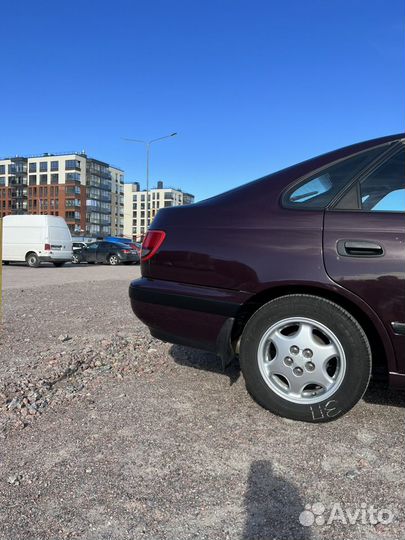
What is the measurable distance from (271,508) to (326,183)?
1854 mm

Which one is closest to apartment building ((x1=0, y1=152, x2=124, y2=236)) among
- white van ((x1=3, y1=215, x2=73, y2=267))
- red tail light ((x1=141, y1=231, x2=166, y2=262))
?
white van ((x1=3, y1=215, x2=73, y2=267))

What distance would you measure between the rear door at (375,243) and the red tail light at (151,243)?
1.14m

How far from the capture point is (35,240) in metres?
19.9

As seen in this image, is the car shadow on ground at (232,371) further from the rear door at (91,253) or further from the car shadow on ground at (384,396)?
the rear door at (91,253)

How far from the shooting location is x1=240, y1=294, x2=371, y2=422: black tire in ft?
8.36

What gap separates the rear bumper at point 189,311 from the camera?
2822 millimetres

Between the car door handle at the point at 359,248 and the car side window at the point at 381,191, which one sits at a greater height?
the car side window at the point at 381,191

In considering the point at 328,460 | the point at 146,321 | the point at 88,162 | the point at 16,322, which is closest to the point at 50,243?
the point at 16,322

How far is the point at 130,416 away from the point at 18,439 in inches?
26.0

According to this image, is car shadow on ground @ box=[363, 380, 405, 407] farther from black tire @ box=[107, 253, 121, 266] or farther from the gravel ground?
black tire @ box=[107, 253, 121, 266]

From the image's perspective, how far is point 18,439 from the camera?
254 cm

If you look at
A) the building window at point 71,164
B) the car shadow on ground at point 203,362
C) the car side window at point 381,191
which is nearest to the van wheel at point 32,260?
the car shadow on ground at point 203,362

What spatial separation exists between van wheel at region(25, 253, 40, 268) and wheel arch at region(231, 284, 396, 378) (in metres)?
18.6

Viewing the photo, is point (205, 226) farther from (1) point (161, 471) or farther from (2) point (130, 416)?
(1) point (161, 471)
